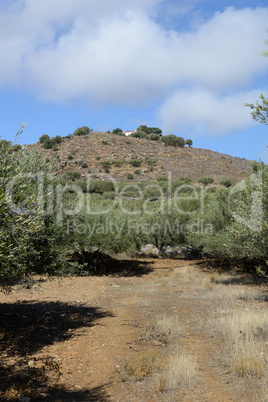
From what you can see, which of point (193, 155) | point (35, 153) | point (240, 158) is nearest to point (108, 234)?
point (35, 153)

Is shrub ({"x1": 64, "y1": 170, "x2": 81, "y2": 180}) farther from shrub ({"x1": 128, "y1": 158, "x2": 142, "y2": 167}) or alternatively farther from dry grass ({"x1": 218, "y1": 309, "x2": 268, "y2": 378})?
dry grass ({"x1": 218, "y1": 309, "x2": 268, "y2": 378})

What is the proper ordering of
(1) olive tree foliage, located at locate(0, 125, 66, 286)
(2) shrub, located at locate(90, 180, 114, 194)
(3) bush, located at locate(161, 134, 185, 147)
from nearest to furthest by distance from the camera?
(1) olive tree foliage, located at locate(0, 125, 66, 286), (2) shrub, located at locate(90, 180, 114, 194), (3) bush, located at locate(161, 134, 185, 147)

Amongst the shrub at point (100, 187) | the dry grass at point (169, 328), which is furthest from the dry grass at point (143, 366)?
the shrub at point (100, 187)

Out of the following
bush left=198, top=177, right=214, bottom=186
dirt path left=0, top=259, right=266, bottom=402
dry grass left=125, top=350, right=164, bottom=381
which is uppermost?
bush left=198, top=177, right=214, bottom=186

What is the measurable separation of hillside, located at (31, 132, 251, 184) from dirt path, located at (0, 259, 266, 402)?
162ft

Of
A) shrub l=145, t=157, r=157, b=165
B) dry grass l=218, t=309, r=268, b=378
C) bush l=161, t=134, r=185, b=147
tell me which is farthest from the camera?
bush l=161, t=134, r=185, b=147

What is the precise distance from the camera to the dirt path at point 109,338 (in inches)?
289

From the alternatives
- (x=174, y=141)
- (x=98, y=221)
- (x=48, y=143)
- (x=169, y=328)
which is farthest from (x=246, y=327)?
(x=174, y=141)

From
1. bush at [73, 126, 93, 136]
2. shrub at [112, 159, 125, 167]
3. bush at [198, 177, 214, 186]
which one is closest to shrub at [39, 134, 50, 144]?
bush at [73, 126, 93, 136]

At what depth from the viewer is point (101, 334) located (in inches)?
445

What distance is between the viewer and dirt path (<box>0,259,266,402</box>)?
7352 millimetres

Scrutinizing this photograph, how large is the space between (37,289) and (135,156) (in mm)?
64700

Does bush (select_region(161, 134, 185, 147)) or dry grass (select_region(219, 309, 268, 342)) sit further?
bush (select_region(161, 134, 185, 147))

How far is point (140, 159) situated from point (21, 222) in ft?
237
